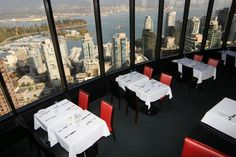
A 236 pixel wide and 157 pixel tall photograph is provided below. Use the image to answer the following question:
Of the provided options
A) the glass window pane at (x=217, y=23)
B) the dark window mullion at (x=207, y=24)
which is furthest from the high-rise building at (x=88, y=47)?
the glass window pane at (x=217, y=23)

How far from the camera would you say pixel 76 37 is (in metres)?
4.17

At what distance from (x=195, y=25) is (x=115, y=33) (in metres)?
3.34

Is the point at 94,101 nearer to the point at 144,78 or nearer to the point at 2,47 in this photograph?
the point at 144,78

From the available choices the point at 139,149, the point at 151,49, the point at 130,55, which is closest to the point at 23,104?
the point at 139,149

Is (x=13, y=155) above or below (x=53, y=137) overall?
below

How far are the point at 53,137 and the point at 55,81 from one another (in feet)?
5.55

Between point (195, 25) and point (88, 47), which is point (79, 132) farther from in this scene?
point (195, 25)

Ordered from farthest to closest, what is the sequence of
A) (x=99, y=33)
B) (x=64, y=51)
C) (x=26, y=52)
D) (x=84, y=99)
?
(x=99, y=33), (x=64, y=51), (x=84, y=99), (x=26, y=52)

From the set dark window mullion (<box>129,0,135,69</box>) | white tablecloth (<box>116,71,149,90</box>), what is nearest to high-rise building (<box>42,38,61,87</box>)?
white tablecloth (<box>116,71,149,90</box>)

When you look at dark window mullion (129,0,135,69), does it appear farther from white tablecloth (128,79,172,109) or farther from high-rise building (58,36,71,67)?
high-rise building (58,36,71,67)

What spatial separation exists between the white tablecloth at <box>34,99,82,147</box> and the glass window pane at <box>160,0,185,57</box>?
4132 mm

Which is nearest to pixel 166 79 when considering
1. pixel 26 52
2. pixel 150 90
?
pixel 150 90

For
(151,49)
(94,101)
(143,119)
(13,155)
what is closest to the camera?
(13,155)

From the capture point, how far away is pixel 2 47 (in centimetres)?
316
